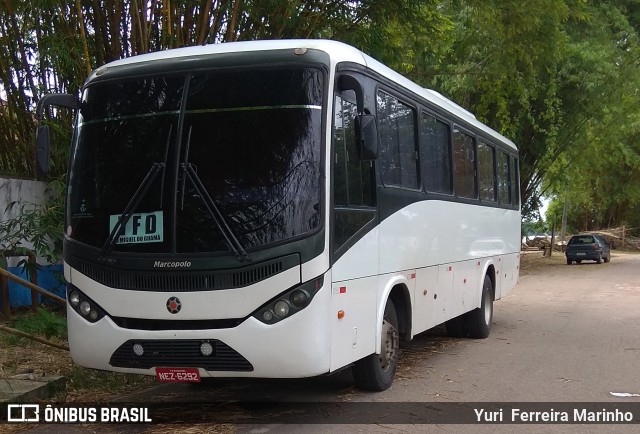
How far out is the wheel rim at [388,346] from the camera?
756 centimetres

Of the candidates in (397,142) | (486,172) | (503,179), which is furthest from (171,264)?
(503,179)

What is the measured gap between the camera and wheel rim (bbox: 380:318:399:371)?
24.8 ft

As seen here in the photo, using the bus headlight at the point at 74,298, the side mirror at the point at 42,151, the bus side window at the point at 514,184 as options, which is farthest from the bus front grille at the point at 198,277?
the bus side window at the point at 514,184

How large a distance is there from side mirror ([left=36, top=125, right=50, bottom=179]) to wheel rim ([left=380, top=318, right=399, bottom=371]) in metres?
3.57

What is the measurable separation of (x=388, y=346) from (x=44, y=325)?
15.8 feet

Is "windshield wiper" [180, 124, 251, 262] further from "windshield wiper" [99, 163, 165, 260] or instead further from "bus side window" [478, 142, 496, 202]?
"bus side window" [478, 142, 496, 202]

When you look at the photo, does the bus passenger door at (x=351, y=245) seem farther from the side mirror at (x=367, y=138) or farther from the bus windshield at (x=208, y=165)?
the bus windshield at (x=208, y=165)

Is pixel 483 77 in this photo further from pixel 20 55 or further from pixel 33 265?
pixel 33 265

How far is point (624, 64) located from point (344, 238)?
24062 millimetres

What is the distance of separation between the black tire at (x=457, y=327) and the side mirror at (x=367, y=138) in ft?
20.0

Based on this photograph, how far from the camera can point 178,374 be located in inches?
240

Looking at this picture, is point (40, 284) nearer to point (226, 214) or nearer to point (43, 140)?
point (43, 140)

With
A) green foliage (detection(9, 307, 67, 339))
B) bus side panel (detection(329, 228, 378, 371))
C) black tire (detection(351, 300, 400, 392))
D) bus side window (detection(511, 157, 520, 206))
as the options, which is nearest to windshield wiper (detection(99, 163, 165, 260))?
bus side panel (detection(329, 228, 378, 371))

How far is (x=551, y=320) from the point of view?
14242 mm
